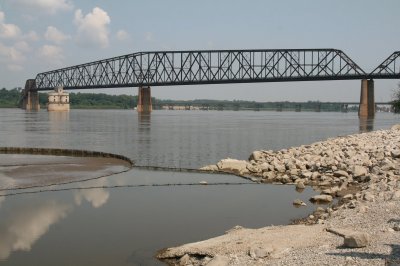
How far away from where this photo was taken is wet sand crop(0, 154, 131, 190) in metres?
22.1

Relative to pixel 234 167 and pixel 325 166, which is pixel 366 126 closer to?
pixel 234 167

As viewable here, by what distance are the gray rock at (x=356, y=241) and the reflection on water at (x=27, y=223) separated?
7255mm

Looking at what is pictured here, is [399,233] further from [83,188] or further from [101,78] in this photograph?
[101,78]

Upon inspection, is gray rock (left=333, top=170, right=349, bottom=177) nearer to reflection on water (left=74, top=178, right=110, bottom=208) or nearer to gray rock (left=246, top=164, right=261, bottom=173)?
gray rock (left=246, top=164, right=261, bottom=173)

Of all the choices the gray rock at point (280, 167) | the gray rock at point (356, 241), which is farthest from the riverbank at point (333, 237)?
the gray rock at point (280, 167)

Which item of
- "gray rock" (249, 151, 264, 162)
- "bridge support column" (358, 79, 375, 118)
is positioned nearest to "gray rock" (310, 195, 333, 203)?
"gray rock" (249, 151, 264, 162)

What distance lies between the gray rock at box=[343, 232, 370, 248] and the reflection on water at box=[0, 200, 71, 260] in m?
7.25

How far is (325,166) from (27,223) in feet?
46.3

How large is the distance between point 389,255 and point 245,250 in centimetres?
286

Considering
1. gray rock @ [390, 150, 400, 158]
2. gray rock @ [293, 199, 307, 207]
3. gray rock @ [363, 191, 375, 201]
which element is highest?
gray rock @ [390, 150, 400, 158]

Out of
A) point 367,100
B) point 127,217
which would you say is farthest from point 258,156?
point 367,100

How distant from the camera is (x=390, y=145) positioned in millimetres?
26344

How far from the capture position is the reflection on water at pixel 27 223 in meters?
11.9

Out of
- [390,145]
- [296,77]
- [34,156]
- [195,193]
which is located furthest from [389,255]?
[296,77]
